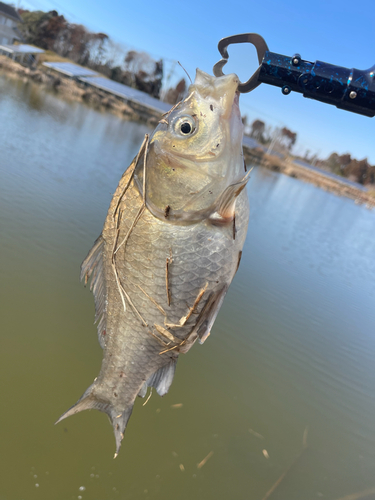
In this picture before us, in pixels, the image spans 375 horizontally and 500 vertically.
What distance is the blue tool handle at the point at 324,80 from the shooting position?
107cm

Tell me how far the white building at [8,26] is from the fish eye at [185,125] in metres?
54.2

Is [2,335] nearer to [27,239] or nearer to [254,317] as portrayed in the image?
[27,239]

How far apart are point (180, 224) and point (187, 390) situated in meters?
2.27

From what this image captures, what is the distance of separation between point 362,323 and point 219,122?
5751mm

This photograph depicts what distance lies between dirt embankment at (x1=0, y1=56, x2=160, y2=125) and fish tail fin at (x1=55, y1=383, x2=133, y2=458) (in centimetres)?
2913

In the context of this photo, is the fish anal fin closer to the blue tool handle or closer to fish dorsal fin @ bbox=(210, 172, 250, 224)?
fish dorsal fin @ bbox=(210, 172, 250, 224)

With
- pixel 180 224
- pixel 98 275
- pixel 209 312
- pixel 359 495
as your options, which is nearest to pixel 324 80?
pixel 180 224

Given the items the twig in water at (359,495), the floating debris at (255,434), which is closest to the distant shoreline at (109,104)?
the floating debris at (255,434)

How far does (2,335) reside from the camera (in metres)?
2.83

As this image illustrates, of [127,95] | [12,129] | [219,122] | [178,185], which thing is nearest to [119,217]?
[178,185]

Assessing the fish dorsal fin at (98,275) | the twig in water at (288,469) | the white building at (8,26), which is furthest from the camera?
the white building at (8,26)

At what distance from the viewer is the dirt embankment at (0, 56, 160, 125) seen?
91.8 ft

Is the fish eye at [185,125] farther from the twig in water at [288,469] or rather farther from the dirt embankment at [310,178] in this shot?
the dirt embankment at [310,178]

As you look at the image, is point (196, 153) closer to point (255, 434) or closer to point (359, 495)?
point (255, 434)
